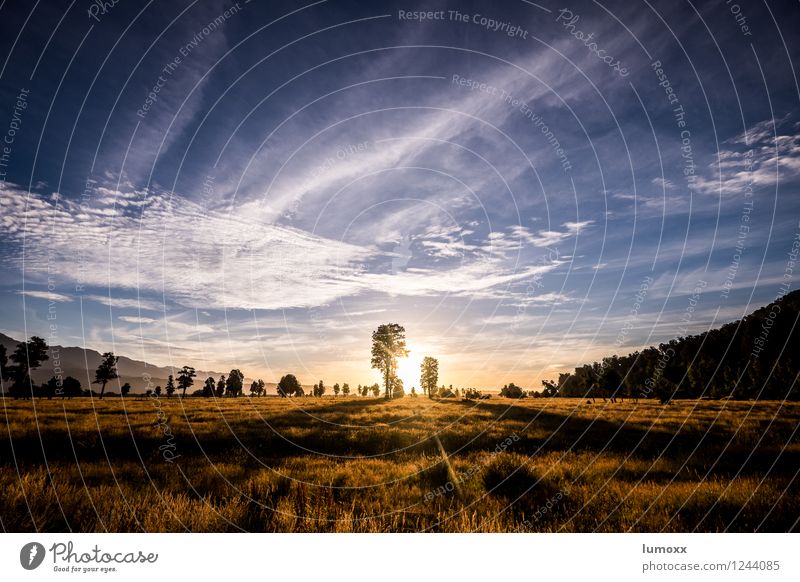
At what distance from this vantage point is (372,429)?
20.5 m

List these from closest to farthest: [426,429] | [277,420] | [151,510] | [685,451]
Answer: [151,510] < [685,451] < [426,429] < [277,420]

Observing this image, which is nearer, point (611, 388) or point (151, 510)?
point (151, 510)

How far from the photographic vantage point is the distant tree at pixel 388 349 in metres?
67.0

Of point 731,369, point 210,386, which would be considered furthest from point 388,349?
point 731,369

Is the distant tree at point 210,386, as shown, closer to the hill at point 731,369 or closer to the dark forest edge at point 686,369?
the dark forest edge at point 686,369

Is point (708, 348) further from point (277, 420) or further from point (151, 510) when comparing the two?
point (151, 510)

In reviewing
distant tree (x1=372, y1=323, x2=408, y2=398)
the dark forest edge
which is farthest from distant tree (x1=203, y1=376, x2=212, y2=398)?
distant tree (x1=372, y1=323, x2=408, y2=398)
